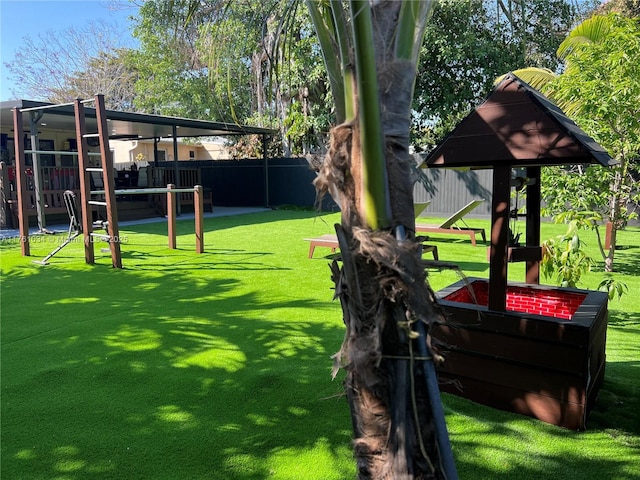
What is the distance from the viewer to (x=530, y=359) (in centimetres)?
304

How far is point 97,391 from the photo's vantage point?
351 centimetres

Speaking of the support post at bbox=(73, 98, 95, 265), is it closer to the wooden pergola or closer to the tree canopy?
the wooden pergola

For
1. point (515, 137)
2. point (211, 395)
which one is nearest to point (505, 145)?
point (515, 137)

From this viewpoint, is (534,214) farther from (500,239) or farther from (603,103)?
(603,103)

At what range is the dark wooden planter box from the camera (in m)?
2.91

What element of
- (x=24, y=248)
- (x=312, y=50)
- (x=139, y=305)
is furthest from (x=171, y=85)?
(x=139, y=305)

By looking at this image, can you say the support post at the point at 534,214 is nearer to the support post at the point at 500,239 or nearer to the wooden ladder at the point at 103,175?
the support post at the point at 500,239

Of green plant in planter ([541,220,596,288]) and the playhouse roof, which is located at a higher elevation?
the playhouse roof

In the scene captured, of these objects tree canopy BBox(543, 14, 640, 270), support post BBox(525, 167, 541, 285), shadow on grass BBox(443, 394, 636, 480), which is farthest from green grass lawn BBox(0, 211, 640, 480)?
tree canopy BBox(543, 14, 640, 270)

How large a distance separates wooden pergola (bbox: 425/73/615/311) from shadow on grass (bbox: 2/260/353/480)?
1.51 metres

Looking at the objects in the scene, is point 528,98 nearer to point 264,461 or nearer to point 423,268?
point 423,268

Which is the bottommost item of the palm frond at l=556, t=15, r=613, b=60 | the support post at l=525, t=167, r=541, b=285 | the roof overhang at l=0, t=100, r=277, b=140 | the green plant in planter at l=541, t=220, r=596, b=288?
the green plant in planter at l=541, t=220, r=596, b=288

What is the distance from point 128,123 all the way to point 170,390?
555 inches

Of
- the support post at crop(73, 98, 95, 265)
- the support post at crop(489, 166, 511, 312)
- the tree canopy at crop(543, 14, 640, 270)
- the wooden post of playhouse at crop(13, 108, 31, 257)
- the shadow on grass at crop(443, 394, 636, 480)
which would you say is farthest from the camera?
the wooden post of playhouse at crop(13, 108, 31, 257)
